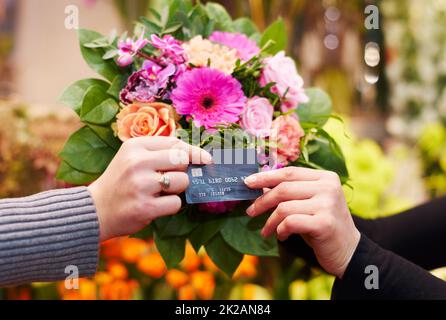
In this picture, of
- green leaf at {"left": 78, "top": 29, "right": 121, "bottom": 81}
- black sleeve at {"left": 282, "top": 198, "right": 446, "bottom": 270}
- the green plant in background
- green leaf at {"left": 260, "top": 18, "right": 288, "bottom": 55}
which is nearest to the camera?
green leaf at {"left": 78, "top": 29, "right": 121, "bottom": 81}

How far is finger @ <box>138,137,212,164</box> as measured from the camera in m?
0.73

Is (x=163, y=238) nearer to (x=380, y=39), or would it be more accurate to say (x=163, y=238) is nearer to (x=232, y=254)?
(x=232, y=254)

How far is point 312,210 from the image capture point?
2.47 feet

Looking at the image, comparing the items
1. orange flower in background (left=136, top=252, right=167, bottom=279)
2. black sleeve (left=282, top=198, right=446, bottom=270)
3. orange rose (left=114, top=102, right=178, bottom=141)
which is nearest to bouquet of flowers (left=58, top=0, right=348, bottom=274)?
orange rose (left=114, top=102, right=178, bottom=141)

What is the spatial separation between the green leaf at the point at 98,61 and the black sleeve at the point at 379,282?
495 mm

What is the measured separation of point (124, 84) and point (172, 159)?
24cm

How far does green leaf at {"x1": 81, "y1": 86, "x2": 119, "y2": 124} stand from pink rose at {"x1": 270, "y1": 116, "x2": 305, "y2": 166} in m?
0.26

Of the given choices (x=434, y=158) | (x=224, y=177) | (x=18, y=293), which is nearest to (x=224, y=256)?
(x=224, y=177)

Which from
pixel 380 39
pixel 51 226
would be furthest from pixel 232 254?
pixel 380 39

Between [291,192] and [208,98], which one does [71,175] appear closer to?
[208,98]

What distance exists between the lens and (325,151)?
3.21 ft

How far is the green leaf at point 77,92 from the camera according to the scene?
35.0 inches

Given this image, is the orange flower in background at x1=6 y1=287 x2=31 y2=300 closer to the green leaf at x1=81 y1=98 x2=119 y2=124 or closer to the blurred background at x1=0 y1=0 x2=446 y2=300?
the blurred background at x1=0 y1=0 x2=446 y2=300

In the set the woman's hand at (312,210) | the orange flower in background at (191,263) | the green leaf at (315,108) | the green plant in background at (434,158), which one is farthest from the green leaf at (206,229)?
the green plant in background at (434,158)
